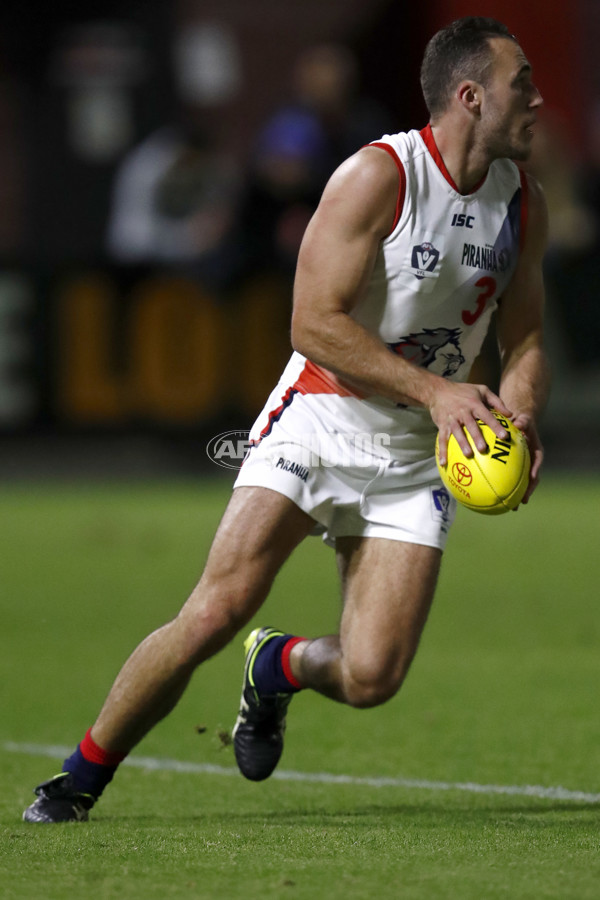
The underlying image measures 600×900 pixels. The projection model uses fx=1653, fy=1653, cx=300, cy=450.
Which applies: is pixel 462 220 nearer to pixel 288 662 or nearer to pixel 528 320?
pixel 528 320

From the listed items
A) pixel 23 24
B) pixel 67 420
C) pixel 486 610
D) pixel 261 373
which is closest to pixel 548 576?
pixel 486 610

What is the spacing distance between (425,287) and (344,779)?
6.08 feet

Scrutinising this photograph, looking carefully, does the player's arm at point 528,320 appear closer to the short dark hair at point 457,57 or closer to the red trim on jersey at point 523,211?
the red trim on jersey at point 523,211

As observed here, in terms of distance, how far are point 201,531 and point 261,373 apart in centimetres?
281

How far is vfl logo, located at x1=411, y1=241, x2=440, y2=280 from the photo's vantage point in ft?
17.6

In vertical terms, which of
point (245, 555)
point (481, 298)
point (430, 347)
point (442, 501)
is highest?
point (481, 298)

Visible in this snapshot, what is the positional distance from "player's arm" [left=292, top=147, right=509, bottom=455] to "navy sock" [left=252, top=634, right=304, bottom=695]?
3.68ft

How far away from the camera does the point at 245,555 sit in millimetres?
5223

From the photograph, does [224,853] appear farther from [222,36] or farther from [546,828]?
[222,36]

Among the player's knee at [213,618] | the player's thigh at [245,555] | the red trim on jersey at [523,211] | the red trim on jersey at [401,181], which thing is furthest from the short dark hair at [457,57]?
the player's knee at [213,618]

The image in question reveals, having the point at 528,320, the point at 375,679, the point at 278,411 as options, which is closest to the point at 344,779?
the point at 375,679

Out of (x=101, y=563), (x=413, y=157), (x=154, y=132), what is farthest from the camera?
(x=154, y=132)

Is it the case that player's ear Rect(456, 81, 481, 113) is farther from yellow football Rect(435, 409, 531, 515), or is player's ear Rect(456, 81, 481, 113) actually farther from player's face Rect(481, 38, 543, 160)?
yellow football Rect(435, 409, 531, 515)

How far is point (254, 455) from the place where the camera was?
5473mm
